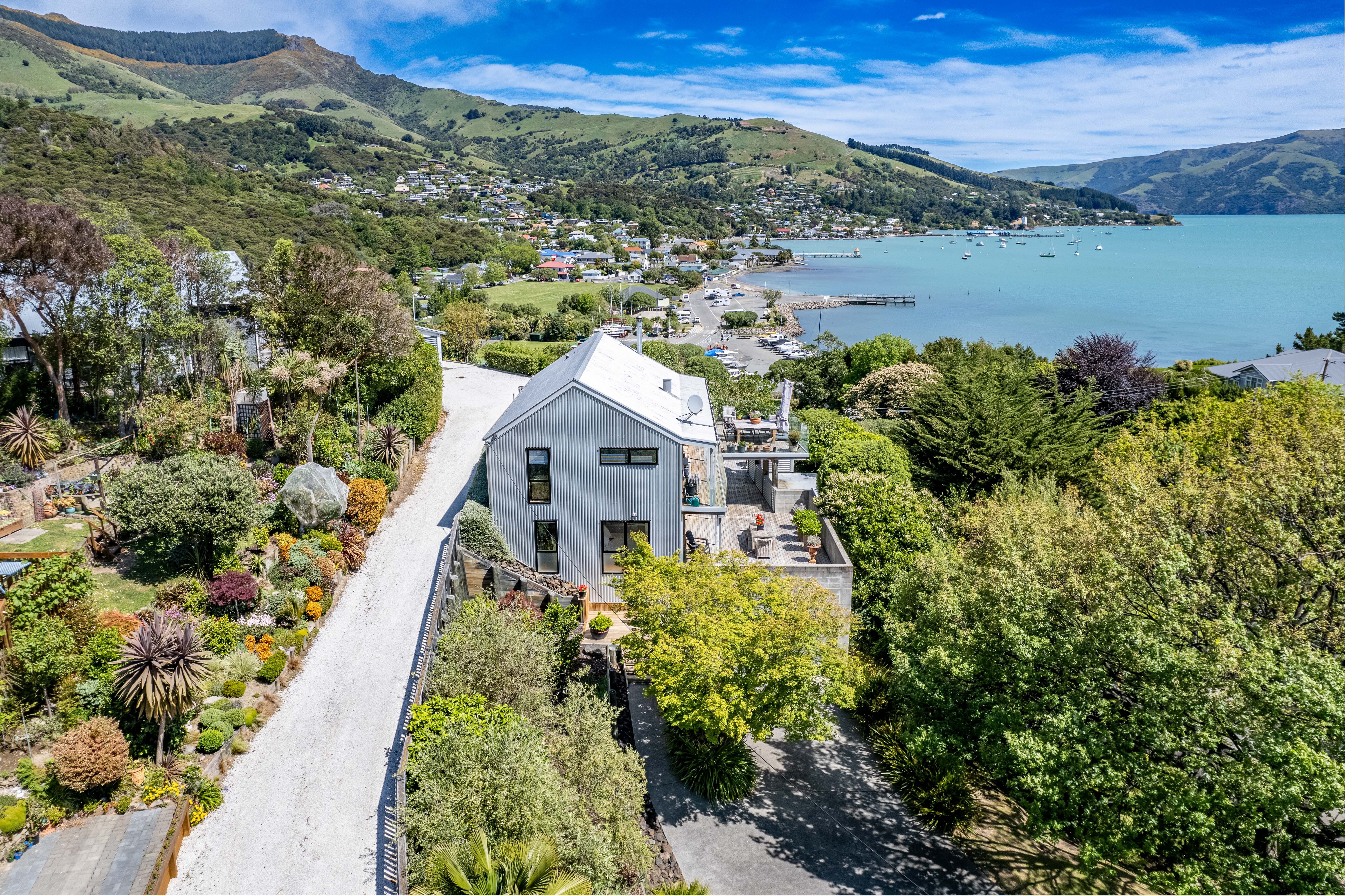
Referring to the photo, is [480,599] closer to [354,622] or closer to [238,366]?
[354,622]

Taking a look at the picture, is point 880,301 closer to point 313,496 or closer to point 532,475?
point 532,475

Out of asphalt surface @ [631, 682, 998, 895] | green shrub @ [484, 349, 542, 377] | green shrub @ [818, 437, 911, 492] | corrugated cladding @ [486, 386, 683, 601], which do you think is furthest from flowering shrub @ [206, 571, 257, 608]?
green shrub @ [484, 349, 542, 377]

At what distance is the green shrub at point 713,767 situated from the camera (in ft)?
55.0

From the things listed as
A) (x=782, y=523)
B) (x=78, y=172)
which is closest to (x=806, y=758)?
(x=782, y=523)

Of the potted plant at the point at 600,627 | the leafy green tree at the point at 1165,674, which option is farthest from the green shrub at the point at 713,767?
the leafy green tree at the point at 1165,674

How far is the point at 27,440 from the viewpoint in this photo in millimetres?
22656

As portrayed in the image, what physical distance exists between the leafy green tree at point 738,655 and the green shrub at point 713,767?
37 cm

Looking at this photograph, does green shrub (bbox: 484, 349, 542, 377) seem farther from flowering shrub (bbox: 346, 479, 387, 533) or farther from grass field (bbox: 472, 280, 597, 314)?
grass field (bbox: 472, 280, 597, 314)

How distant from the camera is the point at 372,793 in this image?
1411cm

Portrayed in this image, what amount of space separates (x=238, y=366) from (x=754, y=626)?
22.6m

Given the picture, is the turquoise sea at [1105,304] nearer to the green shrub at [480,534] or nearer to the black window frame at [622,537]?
the black window frame at [622,537]

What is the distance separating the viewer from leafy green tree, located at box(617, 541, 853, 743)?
1562 cm

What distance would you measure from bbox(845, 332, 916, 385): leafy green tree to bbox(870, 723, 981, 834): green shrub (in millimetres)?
36728

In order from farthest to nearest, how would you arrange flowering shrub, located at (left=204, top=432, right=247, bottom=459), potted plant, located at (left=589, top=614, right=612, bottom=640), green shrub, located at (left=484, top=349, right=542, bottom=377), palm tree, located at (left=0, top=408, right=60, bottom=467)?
1. green shrub, located at (left=484, top=349, right=542, bottom=377)
2. flowering shrub, located at (left=204, top=432, right=247, bottom=459)
3. palm tree, located at (left=0, top=408, right=60, bottom=467)
4. potted plant, located at (left=589, top=614, right=612, bottom=640)
